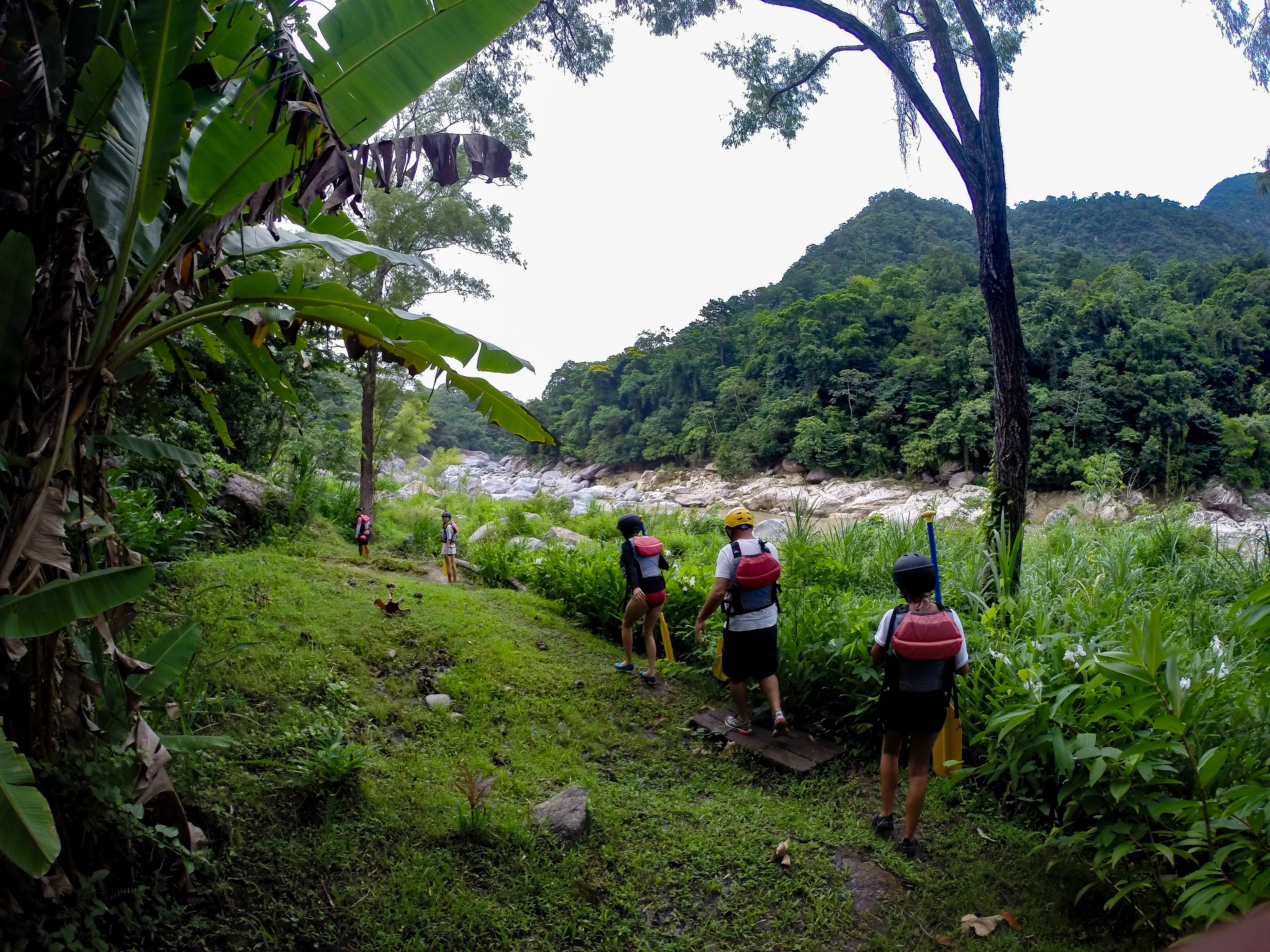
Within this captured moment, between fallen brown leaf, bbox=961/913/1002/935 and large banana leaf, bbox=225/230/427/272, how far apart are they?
382cm

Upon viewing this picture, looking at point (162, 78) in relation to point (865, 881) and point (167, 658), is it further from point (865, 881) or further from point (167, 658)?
point (865, 881)

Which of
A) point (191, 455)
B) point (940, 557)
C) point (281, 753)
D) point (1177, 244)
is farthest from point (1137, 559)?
point (1177, 244)

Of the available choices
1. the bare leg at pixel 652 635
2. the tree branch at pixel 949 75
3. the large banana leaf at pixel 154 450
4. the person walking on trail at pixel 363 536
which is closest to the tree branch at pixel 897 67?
the tree branch at pixel 949 75

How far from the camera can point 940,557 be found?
6.42 m

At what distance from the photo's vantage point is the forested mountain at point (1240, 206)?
167 feet

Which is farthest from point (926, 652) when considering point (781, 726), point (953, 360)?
point (953, 360)

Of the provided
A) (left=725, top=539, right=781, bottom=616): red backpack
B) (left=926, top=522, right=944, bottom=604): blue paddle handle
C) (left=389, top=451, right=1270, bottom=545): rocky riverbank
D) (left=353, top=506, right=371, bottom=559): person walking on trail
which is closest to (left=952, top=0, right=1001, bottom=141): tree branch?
(left=389, top=451, right=1270, bottom=545): rocky riverbank

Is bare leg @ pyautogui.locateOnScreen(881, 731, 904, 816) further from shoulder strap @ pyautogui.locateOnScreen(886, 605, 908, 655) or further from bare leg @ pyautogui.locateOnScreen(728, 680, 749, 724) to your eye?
bare leg @ pyautogui.locateOnScreen(728, 680, 749, 724)

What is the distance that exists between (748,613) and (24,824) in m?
3.79

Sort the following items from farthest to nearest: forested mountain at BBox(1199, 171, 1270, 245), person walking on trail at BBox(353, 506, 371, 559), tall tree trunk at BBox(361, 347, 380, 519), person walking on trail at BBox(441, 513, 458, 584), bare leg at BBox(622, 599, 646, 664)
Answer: forested mountain at BBox(1199, 171, 1270, 245), tall tree trunk at BBox(361, 347, 380, 519), person walking on trail at BBox(353, 506, 371, 559), person walking on trail at BBox(441, 513, 458, 584), bare leg at BBox(622, 599, 646, 664)

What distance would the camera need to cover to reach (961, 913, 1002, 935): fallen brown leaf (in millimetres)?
3023

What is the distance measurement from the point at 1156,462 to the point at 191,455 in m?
34.3

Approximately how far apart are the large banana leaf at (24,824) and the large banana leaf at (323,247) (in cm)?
216

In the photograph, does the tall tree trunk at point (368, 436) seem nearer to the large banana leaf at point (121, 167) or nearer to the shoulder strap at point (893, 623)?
the large banana leaf at point (121, 167)
